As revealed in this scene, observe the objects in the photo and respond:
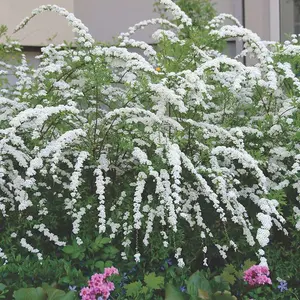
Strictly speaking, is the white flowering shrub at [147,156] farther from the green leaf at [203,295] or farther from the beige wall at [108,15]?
the beige wall at [108,15]

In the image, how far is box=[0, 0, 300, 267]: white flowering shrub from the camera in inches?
91.1

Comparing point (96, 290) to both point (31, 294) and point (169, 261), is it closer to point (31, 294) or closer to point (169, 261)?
point (31, 294)

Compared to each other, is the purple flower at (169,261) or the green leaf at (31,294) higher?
the green leaf at (31,294)

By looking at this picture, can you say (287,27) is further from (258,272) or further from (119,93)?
(258,272)

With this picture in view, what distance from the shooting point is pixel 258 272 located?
6.60 feet

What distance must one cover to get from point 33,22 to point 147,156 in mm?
3211

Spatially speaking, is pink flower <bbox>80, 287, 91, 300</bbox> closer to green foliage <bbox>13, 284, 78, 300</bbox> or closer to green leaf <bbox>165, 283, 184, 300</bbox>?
green foliage <bbox>13, 284, 78, 300</bbox>

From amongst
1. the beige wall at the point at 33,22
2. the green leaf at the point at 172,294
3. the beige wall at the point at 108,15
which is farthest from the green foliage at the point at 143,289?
the beige wall at the point at 108,15

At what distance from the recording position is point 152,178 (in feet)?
8.19

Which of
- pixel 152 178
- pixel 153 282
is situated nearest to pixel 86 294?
pixel 153 282

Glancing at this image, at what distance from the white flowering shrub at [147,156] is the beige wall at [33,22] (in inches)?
97.2

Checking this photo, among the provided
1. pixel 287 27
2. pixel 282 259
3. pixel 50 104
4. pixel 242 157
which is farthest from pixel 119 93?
pixel 287 27

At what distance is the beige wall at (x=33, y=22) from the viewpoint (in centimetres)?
514

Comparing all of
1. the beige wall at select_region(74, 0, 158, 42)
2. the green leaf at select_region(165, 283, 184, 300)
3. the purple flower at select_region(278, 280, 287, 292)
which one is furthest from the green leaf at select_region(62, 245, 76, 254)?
the beige wall at select_region(74, 0, 158, 42)
